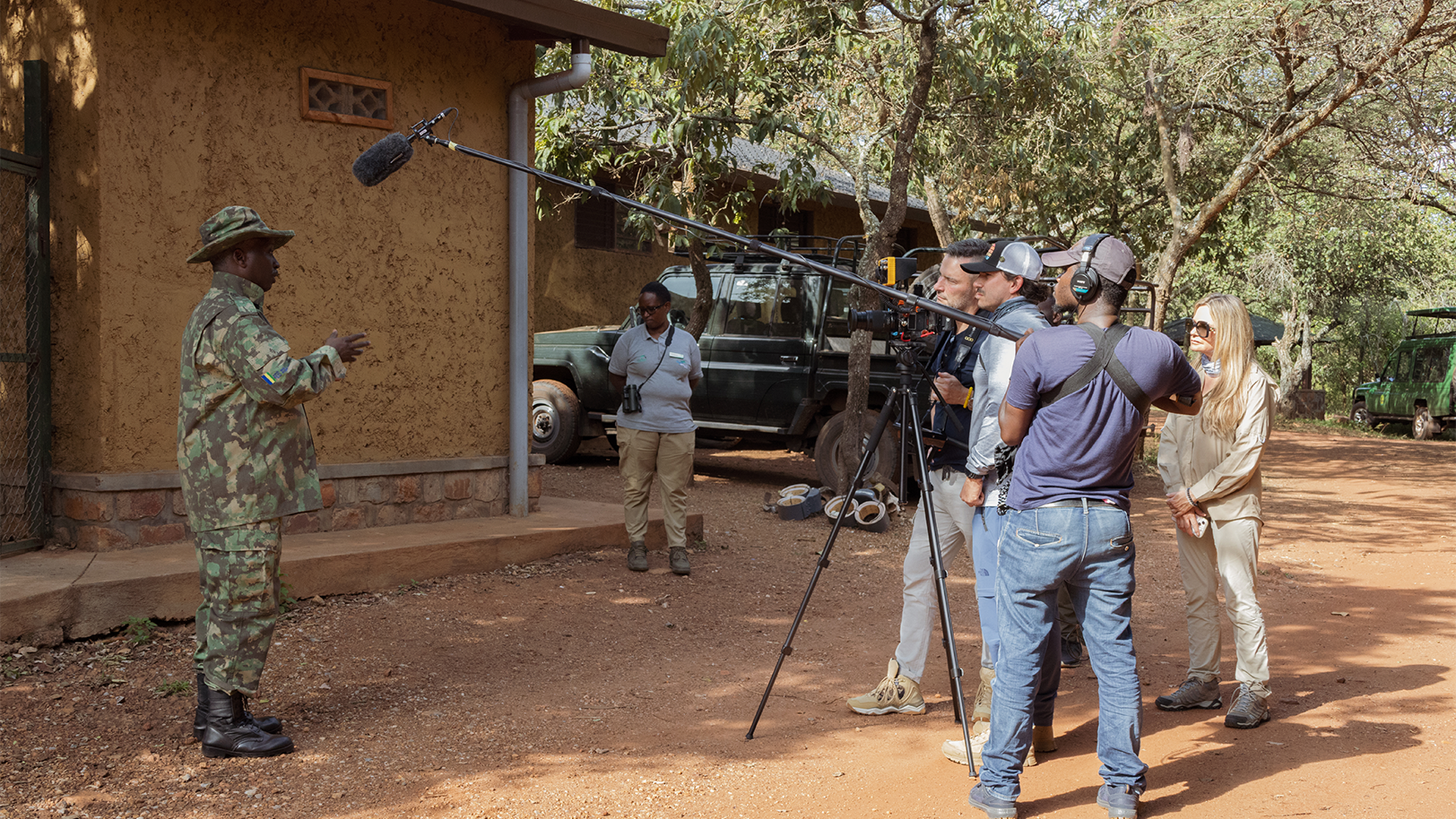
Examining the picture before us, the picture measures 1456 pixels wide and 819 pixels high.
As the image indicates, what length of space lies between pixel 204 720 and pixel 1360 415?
2509 cm

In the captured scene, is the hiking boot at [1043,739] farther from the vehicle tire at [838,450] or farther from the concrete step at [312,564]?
the vehicle tire at [838,450]

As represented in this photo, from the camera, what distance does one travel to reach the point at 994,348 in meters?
4.23

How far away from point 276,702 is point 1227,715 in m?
3.95

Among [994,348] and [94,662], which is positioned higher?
[994,348]

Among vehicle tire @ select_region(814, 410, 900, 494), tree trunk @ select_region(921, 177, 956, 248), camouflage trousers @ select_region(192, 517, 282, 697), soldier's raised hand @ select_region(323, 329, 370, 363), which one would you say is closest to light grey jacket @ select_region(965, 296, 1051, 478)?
soldier's raised hand @ select_region(323, 329, 370, 363)

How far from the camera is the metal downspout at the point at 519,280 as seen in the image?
24.3 ft

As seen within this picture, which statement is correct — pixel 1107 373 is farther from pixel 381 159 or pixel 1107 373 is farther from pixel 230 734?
pixel 230 734

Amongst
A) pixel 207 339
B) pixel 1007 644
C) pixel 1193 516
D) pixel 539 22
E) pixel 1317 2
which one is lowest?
pixel 1007 644

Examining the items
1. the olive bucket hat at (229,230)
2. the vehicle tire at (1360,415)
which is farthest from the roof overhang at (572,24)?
the vehicle tire at (1360,415)

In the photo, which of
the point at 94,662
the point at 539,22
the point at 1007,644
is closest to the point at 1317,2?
the point at 539,22

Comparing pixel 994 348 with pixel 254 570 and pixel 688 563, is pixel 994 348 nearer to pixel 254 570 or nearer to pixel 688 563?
pixel 254 570

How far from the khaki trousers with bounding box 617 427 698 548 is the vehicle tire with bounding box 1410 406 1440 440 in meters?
19.5

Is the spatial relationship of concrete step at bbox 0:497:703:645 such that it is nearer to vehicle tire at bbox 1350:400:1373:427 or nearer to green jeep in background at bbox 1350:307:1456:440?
green jeep in background at bbox 1350:307:1456:440

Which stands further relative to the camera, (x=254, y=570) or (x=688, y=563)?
(x=688, y=563)
